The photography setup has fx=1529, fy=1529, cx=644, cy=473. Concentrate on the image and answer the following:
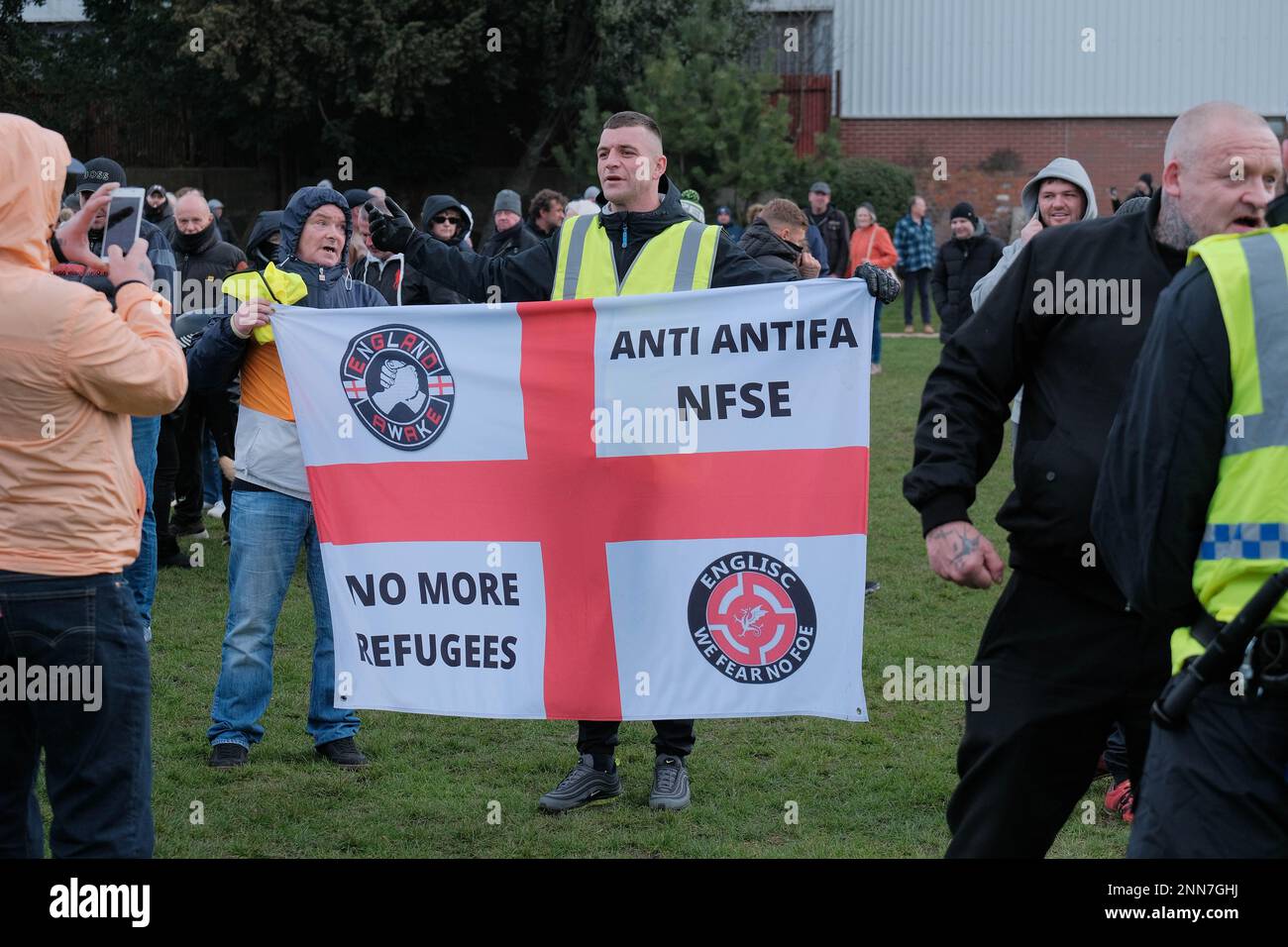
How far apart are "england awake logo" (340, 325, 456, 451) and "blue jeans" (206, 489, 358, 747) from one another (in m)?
0.66

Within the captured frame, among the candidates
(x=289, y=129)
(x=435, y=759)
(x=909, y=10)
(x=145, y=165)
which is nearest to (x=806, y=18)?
(x=909, y=10)

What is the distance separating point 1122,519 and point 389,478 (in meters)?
3.19

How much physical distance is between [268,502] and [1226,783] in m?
4.09

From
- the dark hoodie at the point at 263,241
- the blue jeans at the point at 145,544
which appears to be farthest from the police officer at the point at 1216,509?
the blue jeans at the point at 145,544

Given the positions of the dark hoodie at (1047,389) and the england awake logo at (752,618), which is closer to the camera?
the dark hoodie at (1047,389)

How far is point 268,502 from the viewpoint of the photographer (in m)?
5.96

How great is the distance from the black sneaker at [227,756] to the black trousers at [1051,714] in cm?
339

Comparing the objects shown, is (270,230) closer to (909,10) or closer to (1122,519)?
(1122,519)

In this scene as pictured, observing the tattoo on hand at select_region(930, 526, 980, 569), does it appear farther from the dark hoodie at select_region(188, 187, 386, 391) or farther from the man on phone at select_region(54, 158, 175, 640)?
the man on phone at select_region(54, 158, 175, 640)

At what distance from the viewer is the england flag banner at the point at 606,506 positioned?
5250mm

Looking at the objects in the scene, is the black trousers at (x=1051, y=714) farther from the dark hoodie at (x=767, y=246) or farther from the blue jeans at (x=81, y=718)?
the dark hoodie at (x=767, y=246)

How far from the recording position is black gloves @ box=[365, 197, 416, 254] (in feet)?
18.3

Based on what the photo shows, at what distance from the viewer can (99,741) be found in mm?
3654

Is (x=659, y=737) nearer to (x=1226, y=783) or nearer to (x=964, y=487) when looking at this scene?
(x=964, y=487)
